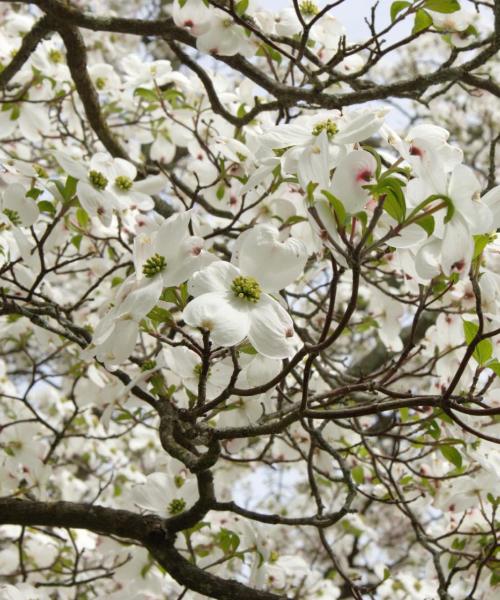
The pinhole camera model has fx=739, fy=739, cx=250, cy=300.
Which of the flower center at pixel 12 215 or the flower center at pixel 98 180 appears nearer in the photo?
the flower center at pixel 12 215

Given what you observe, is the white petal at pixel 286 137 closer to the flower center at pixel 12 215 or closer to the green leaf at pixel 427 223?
the green leaf at pixel 427 223

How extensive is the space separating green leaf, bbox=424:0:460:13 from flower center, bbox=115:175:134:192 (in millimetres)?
642

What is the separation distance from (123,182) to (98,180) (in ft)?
0.39

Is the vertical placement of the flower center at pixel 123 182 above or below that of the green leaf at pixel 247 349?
above

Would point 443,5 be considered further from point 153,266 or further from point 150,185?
point 153,266

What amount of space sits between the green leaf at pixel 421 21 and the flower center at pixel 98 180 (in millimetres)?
634

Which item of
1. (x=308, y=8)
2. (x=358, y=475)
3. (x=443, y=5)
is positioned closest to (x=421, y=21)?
(x=443, y=5)

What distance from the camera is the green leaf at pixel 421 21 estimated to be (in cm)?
132

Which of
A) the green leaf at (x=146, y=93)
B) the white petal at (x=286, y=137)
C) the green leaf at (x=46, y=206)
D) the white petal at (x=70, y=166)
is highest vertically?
the green leaf at (x=146, y=93)

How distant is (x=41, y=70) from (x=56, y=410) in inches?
65.9

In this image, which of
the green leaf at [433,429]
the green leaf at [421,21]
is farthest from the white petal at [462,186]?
the green leaf at [421,21]

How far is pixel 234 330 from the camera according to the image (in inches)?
29.4

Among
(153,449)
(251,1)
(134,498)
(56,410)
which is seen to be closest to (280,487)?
(153,449)

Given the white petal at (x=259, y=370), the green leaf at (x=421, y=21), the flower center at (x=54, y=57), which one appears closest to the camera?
the white petal at (x=259, y=370)
